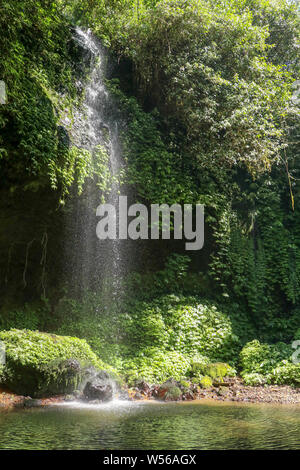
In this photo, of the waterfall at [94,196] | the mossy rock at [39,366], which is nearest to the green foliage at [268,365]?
the waterfall at [94,196]

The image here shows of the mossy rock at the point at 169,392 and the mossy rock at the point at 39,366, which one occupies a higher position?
the mossy rock at the point at 39,366

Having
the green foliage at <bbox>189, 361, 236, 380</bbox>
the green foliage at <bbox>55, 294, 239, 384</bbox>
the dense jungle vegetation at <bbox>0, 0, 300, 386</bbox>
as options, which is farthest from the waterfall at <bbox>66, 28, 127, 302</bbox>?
the green foliage at <bbox>189, 361, 236, 380</bbox>

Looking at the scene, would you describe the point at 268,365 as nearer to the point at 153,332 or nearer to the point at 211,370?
the point at 211,370

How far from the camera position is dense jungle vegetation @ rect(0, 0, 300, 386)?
727 centimetres

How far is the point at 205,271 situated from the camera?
33.7ft

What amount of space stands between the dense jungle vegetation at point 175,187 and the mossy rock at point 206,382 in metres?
0.38

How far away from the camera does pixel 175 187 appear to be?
32.9 ft

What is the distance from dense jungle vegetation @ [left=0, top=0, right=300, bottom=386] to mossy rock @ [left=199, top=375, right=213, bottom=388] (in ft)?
1.25

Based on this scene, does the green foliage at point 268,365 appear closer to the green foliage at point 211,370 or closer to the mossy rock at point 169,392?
the green foliage at point 211,370

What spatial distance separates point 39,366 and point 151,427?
8.30 feet

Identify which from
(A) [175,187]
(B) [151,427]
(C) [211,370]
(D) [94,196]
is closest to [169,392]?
(C) [211,370]

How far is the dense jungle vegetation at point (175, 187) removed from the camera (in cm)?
727

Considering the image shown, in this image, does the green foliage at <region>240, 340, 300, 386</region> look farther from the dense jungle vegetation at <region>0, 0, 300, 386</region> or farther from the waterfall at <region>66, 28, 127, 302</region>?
the waterfall at <region>66, 28, 127, 302</region>

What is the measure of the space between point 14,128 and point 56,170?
101cm
